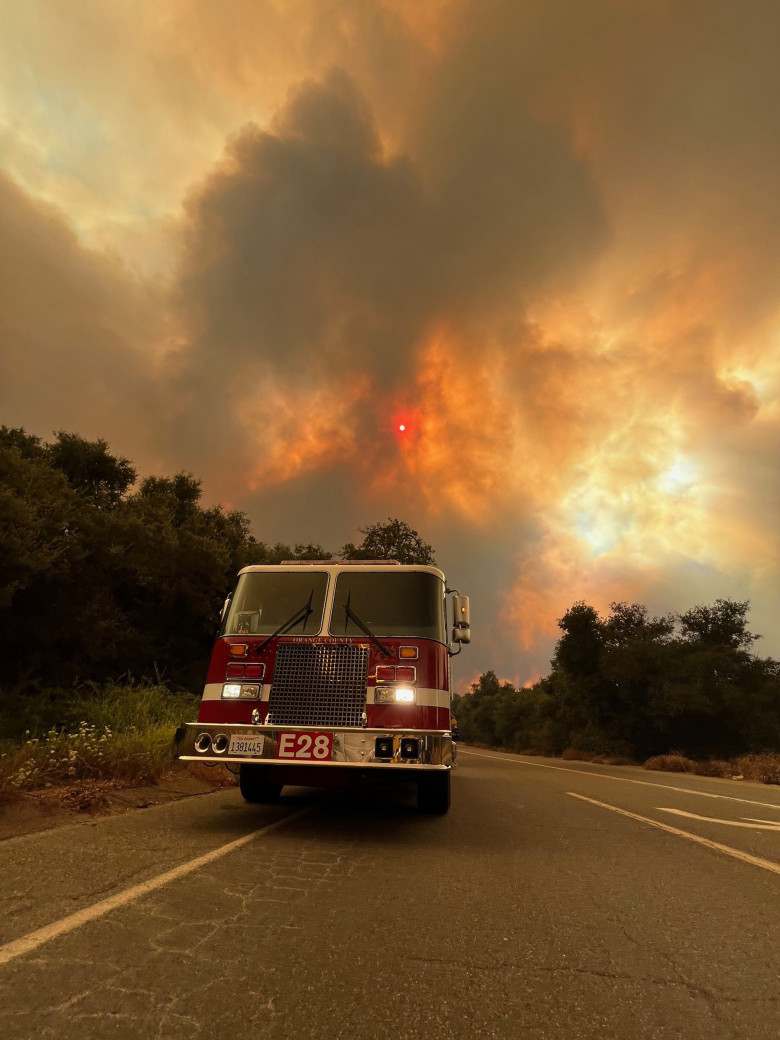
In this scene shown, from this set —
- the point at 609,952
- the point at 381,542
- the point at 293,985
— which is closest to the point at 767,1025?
the point at 609,952

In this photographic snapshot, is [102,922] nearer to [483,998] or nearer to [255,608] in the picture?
[483,998]

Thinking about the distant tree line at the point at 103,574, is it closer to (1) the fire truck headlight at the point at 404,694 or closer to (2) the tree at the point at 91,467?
(2) the tree at the point at 91,467

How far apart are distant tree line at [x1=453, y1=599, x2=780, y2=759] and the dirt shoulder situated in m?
33.4

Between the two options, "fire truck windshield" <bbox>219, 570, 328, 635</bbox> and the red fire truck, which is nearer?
the red fire truck

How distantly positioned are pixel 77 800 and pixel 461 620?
14.4 ft

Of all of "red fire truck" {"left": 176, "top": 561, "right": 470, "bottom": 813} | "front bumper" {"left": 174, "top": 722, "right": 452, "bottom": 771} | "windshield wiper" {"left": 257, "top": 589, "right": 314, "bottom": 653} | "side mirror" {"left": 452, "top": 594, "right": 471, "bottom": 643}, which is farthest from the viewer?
"side mirror" {"left": 452, "top": 594, "right": 471, "bottom": 643}

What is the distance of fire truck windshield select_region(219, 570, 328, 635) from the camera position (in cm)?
633

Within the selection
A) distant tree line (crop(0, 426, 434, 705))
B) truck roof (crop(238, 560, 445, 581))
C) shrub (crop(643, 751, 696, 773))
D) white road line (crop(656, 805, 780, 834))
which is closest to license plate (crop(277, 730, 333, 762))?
truck roof (crop(238, 560, 445, 581))

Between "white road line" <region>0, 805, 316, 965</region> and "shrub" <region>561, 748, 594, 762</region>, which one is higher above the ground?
"shrub" <region>561, 748, 594, 762</region>

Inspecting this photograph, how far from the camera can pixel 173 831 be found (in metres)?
5.02

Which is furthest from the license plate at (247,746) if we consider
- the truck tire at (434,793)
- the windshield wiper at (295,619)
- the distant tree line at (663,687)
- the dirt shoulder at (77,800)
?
the distant tree line at (663,687)

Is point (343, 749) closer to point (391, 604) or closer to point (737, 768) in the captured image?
point (391, 604)

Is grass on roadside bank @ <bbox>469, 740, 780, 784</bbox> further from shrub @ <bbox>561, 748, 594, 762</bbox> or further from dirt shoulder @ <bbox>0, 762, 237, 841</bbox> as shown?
dirt shoulder @ <bbox>0, 762, 237, 841</bbox>

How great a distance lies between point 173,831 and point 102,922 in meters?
2.43
